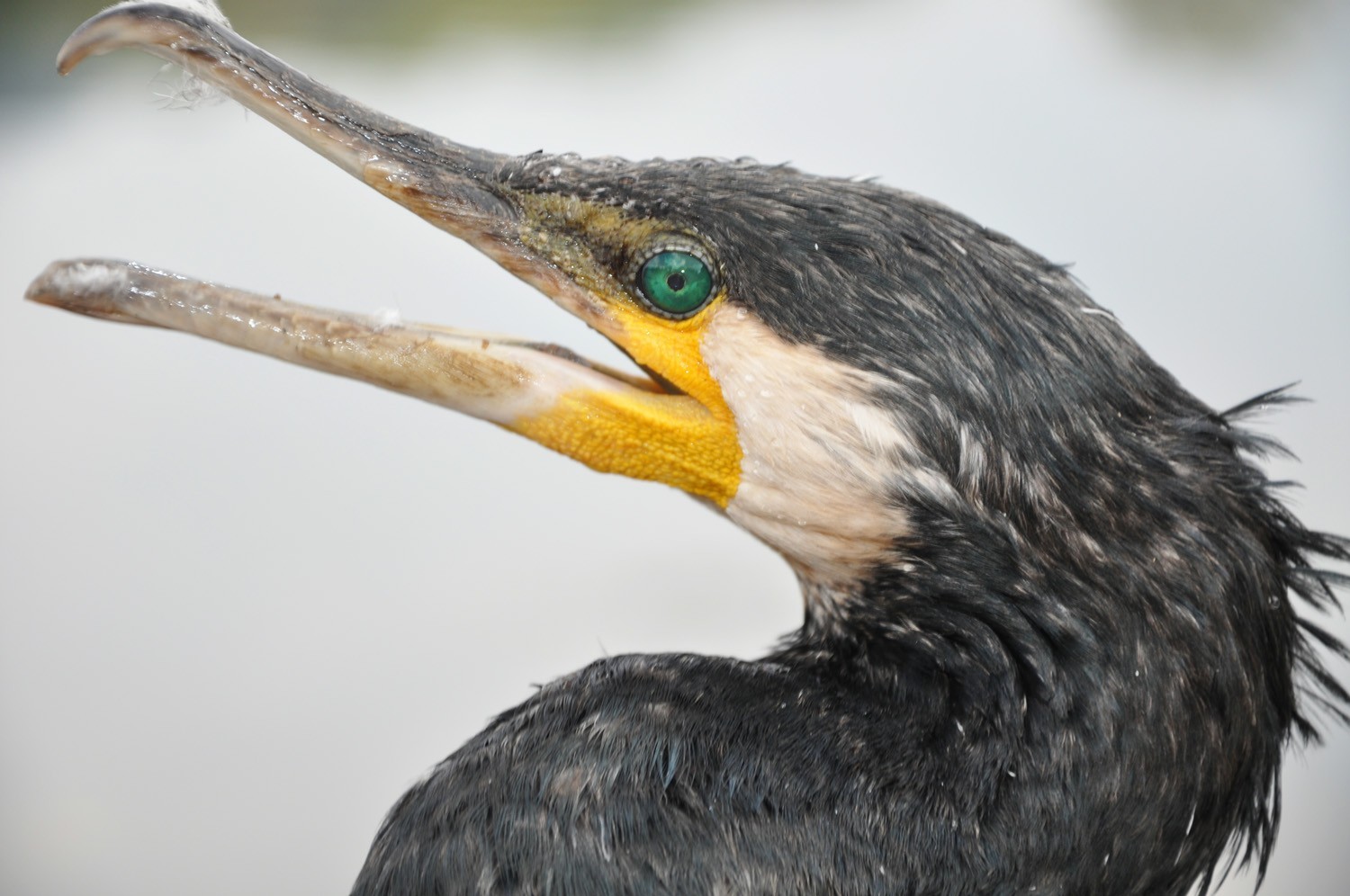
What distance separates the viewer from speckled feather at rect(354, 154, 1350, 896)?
871mm

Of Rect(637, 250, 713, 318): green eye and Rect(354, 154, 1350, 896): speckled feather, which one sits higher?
Rect(637, 250, 713, 318): green eye

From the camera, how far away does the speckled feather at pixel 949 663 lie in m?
0.87

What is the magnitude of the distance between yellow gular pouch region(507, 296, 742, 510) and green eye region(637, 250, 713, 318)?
1 cm

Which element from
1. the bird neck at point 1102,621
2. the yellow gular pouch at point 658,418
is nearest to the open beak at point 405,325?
the yellow gular pouch at point 658,418

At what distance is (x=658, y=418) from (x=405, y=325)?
22 centimetres

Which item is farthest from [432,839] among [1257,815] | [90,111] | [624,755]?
[90,111]

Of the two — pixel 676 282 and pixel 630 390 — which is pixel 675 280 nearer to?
pixel 676 282

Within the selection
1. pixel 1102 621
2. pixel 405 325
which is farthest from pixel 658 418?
pixel 1102 621

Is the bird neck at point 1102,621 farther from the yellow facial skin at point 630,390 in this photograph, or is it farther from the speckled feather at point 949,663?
the yellow facial skin at point 630,390

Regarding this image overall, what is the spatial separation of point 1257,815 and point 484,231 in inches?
32.2

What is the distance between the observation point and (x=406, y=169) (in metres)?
0.94

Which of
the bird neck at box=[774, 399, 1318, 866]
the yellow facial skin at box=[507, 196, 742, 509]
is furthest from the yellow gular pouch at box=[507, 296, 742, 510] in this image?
the bird neck at box=[774, 399, 1318, 866]

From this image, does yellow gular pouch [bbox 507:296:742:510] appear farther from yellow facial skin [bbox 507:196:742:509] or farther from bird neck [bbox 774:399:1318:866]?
bird neck [bbox 774:399:1318:866]

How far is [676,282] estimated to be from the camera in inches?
36.4
